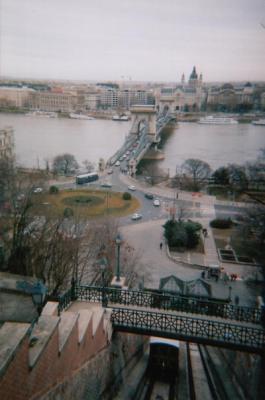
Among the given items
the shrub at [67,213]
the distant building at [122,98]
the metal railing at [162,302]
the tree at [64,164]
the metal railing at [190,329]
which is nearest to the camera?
the metal railing at [190,329]

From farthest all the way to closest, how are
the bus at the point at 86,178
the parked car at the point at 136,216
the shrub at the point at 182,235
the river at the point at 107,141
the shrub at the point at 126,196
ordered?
the river at the point at 107,141 → the bus at the point at 86,178 → the shrub at the point at 126,196 → the parked car at the point at 136,216 → the shrub at the point at 182,235

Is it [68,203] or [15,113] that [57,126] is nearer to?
[15,113]

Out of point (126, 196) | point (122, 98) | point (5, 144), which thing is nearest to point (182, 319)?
point (126, 196)

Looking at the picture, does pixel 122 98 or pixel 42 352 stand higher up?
pixel 42 352

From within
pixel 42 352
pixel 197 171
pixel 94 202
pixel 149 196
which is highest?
pixel 42 352

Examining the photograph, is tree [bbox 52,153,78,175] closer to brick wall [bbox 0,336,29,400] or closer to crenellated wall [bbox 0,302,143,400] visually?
crenellated wall [bbox 0,302,143,400]

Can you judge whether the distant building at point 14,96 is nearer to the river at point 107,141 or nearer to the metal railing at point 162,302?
the river at point 107,141

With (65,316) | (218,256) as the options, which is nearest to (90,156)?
(218,256)

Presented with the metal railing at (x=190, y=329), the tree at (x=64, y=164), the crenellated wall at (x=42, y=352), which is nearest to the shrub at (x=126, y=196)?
the tree at (x=64, y=164)

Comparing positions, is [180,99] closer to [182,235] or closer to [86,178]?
[86,178]
